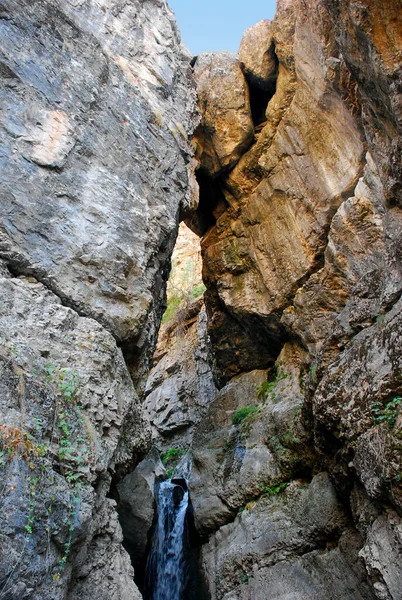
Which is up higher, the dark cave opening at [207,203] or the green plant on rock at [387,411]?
the dark cave opening at [207,203]

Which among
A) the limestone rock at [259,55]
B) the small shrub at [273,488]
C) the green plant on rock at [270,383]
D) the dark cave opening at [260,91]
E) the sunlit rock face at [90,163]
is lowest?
the small shrub at [273,488]

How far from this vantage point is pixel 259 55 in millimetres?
14172

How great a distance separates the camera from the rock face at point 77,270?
4.68 m

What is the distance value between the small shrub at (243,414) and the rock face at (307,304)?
13cm

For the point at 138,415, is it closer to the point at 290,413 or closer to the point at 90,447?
the point at 90,447

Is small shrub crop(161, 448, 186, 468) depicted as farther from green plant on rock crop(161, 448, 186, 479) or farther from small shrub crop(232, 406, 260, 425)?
small shrub crop(232, 406, 260, 425)

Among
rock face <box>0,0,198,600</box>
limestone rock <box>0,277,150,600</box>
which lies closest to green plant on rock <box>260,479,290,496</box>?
rock face <box>0,0,198,600</box>

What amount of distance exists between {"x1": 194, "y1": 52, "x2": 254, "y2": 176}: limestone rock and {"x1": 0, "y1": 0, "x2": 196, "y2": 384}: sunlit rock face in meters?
3.75

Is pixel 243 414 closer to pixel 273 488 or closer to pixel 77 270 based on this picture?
pixel 273 488

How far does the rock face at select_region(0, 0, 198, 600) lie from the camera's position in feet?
15.4

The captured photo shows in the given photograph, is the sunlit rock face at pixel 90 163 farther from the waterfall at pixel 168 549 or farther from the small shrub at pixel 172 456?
the small shrub at pixel 172 456

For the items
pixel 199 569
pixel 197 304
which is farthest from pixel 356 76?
pixel 197 304

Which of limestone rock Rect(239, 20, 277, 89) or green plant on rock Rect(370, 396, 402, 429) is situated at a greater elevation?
limestone rock Rect(239, 20, 277, 89)

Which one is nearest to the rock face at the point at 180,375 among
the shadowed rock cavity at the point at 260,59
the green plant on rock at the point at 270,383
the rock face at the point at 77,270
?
the green plant on rock at the point at 270,383
